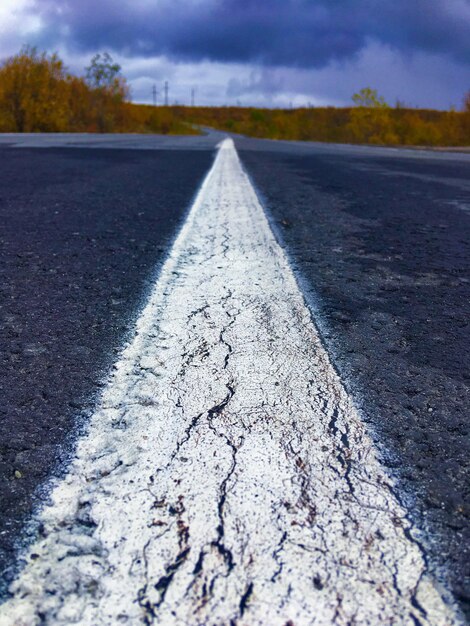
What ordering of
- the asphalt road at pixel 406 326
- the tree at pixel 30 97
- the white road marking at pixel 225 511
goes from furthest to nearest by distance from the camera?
the tree at pixel 30 97, the asphalt road at pixel 406 326, the white road marking at pixel 225 511

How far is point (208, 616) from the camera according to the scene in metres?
0.77

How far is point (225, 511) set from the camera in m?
0.97

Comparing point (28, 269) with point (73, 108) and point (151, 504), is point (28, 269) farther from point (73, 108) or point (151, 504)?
point (73, 108)

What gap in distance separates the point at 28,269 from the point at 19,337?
882 millimetres

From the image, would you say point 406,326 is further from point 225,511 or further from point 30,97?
point 30,97

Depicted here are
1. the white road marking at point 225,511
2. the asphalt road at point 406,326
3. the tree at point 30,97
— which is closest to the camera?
the white road marking at point 225,511

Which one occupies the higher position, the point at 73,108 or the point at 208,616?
the point at 73,108

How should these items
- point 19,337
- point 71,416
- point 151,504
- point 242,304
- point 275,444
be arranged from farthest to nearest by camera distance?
point 242,304
point 19,337
point 71,416
point 275,444
point 151,504

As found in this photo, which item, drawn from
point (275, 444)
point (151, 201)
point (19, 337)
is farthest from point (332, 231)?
point (275, 444)

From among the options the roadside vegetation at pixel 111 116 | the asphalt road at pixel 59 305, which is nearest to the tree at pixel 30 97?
the roadside vegetation at pixel 111 116

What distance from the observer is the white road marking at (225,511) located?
79cm

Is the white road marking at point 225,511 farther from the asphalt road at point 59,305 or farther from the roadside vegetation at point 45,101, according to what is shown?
the roadside vegetation at point 45,101

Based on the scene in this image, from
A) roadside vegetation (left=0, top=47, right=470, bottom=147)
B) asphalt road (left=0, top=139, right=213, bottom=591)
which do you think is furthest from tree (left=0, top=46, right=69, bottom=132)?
asphalt road (left=0, top=139, right=213, bottom=591)

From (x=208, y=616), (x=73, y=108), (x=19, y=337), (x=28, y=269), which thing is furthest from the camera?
(x=73, y=108)
